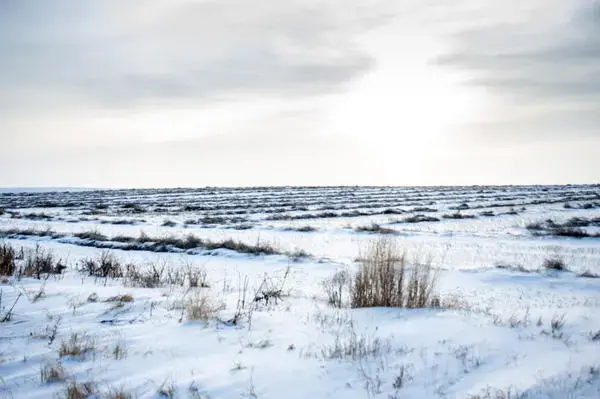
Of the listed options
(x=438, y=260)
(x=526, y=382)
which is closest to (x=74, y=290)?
(x=526, y=382)

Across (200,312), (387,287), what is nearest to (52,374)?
(200,312)

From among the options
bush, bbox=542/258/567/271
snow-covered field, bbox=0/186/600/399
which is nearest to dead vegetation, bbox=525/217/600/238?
bush, bbox=542/258/567/271

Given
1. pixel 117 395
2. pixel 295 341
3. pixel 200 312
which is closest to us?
pixel 117 395

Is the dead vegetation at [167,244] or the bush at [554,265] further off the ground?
the bush at [554,265]

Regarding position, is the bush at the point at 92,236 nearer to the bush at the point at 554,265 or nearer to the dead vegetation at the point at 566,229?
the bush at the point at 554,265

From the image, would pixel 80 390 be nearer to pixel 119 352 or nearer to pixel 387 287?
pixel 119 352

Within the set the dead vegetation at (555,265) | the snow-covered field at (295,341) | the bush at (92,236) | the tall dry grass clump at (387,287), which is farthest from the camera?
the bush at (92,236)

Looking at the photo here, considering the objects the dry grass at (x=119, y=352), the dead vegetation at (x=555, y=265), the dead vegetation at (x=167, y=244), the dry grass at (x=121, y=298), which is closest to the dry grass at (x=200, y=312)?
the dry grass at (x=119, y=352)

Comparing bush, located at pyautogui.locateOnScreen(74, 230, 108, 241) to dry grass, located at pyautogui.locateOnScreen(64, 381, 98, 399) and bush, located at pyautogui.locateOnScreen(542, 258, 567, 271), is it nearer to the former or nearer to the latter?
dry grass, located at pyautogui.locateOnScreen(64, 381, 98, 399)

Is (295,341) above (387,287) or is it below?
below

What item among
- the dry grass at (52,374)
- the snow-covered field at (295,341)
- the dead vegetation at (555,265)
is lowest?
the dead vegetation at (555,265)

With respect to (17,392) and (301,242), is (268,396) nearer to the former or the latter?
(17,392)

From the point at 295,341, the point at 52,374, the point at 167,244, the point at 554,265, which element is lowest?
the point at 167,244

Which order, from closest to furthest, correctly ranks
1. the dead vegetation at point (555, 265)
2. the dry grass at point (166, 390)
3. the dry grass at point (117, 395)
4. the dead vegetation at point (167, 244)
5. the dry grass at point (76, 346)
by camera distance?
1. the dry grass at point (117, 395)
2. the dry grass at point (166, 390)
3. the dry grass at point (76, 346)
4. the dead vegetation at point (555, 265)
5. the dead vegetation at point (167, 244)
